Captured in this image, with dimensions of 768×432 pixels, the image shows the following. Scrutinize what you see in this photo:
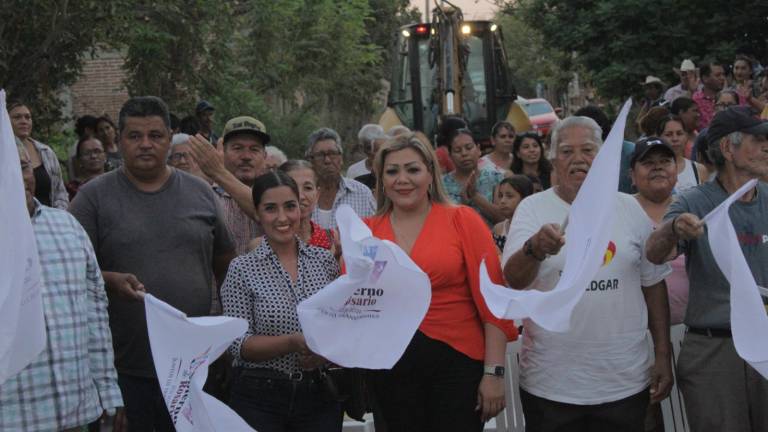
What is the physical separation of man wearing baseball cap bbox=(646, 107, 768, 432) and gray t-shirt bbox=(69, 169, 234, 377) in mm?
2264

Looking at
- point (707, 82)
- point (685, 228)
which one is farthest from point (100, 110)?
point (685, 228)

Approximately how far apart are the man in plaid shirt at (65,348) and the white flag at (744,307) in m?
2.77

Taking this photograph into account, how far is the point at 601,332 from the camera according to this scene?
5309 millimetres

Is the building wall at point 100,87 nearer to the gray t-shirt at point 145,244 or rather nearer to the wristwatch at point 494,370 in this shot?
the gray t-shirt at point 145,244

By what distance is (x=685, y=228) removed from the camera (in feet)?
16.3

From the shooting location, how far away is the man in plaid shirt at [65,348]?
4797mm

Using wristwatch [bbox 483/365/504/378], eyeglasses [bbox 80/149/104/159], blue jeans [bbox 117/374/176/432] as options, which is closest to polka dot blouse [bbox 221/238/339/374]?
blue jeans [bbox 117/374/176/432]

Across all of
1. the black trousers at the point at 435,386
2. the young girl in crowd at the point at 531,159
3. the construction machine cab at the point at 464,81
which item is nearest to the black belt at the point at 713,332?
the black trousers at the point at 435,386

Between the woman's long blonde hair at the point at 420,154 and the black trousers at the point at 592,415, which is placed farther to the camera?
the woman's long blonde hair at the point at 420,154

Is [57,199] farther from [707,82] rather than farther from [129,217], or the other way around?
[707,82]

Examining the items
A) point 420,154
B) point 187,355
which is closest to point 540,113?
point 420,154

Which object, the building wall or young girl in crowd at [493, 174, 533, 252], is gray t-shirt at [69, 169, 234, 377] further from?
the building wall

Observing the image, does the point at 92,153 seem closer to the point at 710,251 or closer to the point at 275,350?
the point at 275,350

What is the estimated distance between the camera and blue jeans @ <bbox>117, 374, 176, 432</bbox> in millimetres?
5871
